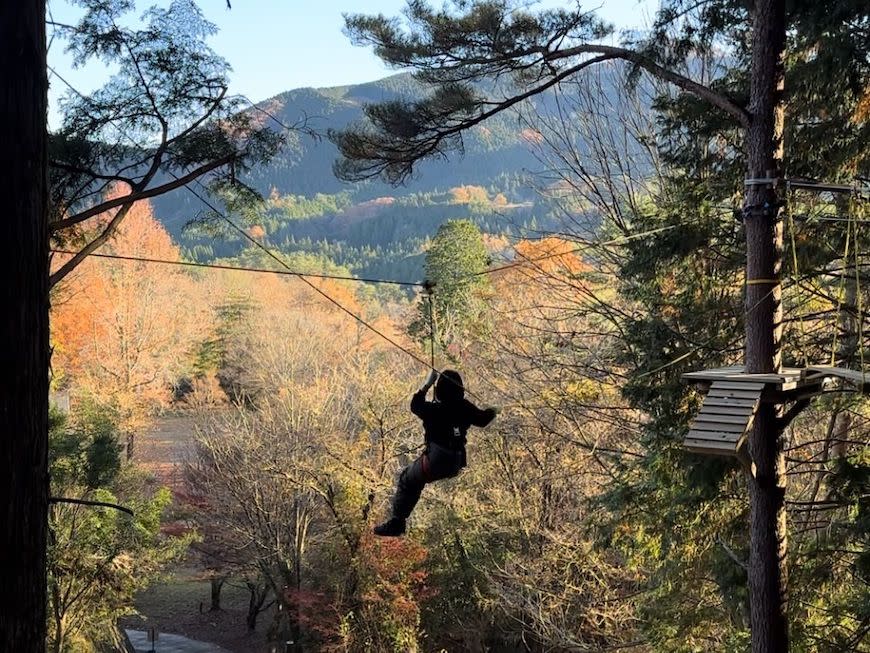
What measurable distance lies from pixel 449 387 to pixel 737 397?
1622 mm

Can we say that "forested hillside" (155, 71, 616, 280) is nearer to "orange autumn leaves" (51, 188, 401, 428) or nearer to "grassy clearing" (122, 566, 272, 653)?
"orange autumn leaves" (51, 188, 401, 428)

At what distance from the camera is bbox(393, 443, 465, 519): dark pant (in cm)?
452

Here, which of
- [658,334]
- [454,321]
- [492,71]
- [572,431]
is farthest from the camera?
[454,321]

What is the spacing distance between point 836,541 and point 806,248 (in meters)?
2.23

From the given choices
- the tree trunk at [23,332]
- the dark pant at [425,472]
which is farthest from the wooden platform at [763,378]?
the tree trunk at [23,332]

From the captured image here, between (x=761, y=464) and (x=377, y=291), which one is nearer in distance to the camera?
(x=761, y=464)

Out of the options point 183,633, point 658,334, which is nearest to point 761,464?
point 658,334

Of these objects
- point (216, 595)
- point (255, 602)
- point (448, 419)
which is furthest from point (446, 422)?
point (216, 595)

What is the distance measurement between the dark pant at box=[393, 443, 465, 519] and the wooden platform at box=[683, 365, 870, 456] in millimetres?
1365

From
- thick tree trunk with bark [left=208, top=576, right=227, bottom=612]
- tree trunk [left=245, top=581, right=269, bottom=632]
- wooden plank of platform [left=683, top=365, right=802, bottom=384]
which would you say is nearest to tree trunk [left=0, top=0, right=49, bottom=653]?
wooden plank of platform [left=683, top=365, right=802, bottom=384]

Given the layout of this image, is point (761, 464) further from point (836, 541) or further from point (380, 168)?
Answer: point (380, 168)

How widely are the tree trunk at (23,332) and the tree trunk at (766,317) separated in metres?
3.85

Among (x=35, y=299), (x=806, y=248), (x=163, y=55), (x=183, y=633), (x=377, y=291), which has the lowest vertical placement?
(x=183, y=633)

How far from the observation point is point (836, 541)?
5582mm
